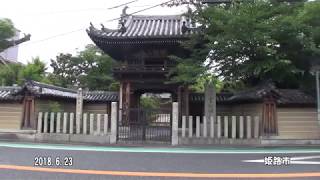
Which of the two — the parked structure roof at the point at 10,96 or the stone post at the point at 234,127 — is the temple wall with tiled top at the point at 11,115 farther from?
the stone post at the point at 234,127

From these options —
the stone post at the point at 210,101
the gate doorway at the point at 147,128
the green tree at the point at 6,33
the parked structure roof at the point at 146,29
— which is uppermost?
the green tree at the point at 6,33

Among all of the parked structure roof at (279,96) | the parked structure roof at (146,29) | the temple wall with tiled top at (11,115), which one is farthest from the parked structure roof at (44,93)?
the parked structure roof at (279,96)

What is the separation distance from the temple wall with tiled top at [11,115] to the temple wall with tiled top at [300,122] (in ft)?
44.3

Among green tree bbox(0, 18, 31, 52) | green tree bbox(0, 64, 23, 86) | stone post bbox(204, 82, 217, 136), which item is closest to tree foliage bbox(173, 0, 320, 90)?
stone post bbox(204, 82, 217, 136)

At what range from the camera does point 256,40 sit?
1873cm

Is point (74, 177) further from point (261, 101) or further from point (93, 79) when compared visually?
point (93, 79)

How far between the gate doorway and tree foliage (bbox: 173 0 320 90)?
2.27 m

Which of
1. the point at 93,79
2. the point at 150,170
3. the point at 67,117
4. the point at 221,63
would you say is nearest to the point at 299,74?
the point at 221,63

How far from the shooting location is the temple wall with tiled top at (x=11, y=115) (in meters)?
21.6

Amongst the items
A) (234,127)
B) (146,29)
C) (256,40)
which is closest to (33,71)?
(146,29)

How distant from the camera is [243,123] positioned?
64.9 ft

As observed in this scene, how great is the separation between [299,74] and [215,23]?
6.14 m

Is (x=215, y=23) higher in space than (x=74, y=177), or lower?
higher

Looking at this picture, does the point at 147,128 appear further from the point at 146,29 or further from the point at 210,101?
the point at 146,29
